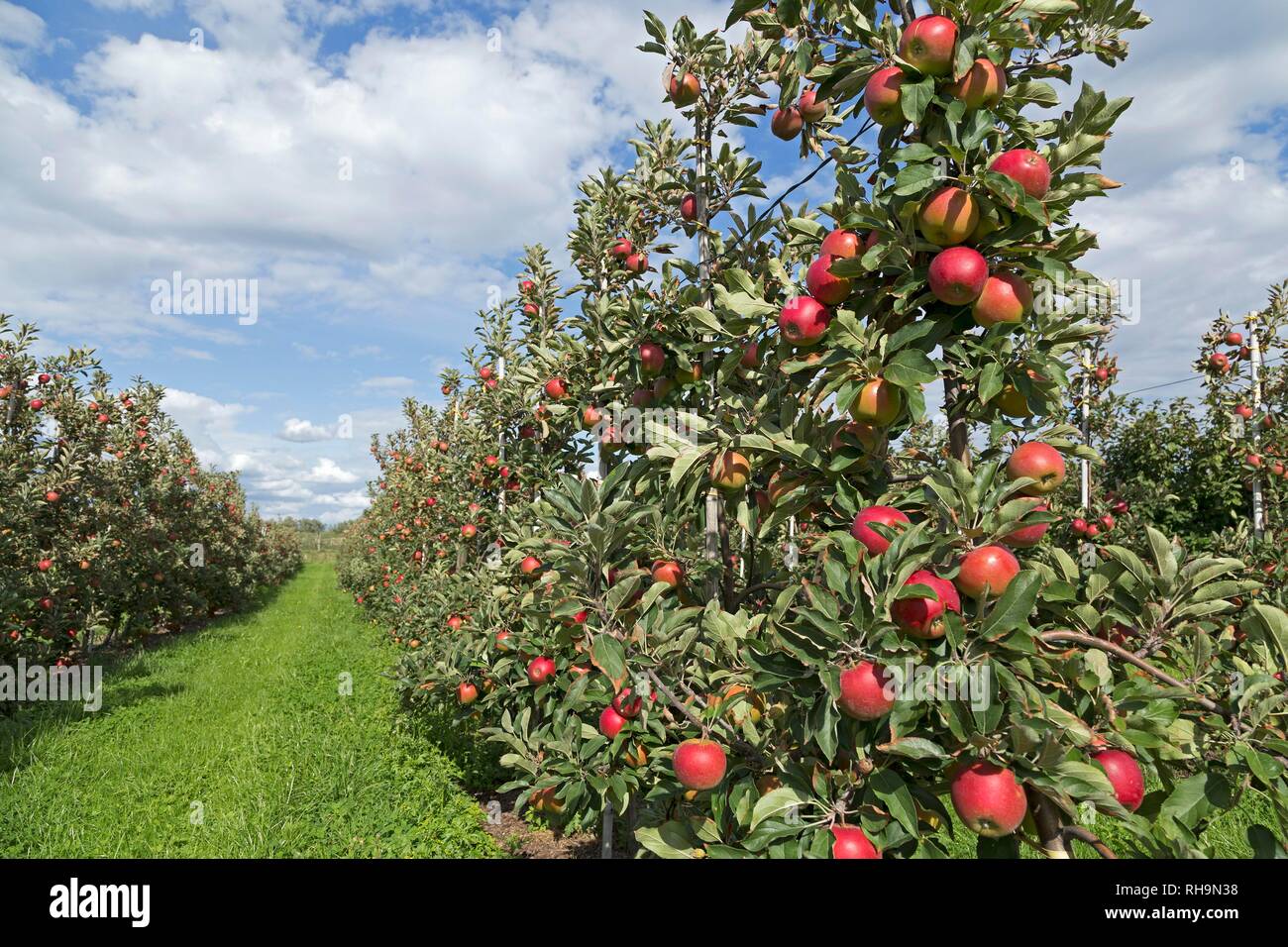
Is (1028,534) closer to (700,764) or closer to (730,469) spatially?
(730,469)

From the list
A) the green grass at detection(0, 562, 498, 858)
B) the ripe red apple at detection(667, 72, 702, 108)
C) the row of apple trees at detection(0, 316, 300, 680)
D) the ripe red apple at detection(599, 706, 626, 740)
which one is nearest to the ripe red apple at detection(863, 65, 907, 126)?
the ripe red apple at detection(667, 72, 702, 108)

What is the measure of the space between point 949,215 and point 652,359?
1406 millimetres

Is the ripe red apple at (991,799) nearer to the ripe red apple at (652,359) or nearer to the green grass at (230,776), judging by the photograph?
the ripe red apple at (652,359)

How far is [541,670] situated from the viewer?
349cm

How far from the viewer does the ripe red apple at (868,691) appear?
1334 millimetres

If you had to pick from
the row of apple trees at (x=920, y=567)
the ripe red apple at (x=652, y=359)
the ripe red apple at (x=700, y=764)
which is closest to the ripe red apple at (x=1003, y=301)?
the row of apple trees at (x=920, y=567)

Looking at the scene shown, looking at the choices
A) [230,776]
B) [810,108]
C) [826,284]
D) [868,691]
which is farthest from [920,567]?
[230,776]

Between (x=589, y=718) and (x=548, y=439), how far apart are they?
244 centimetres

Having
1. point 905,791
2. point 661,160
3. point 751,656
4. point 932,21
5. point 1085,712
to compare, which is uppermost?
point 661,160
